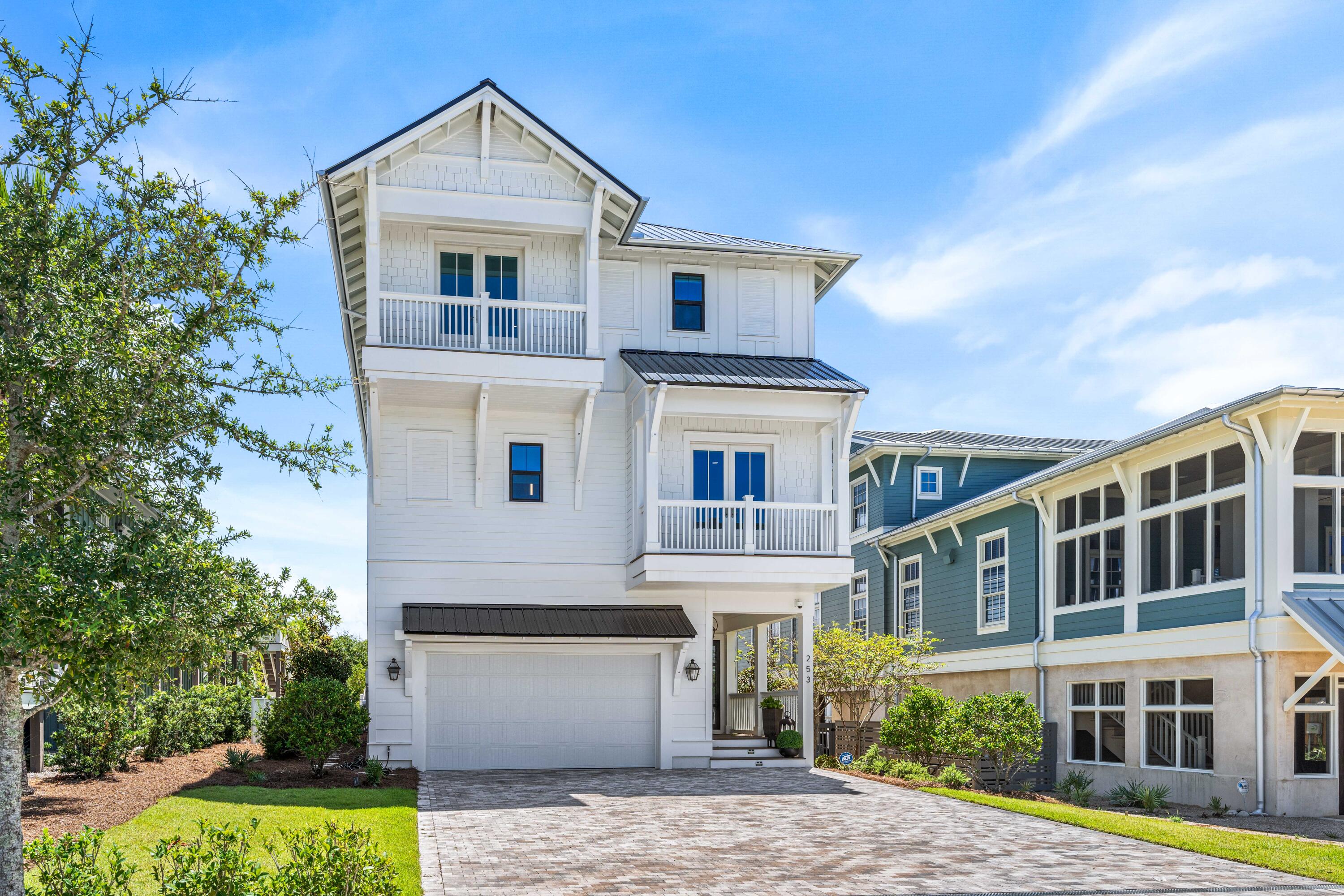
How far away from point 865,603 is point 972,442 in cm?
541

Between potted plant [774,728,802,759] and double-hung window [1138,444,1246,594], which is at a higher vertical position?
double-hung window [1138,444,1246,594]

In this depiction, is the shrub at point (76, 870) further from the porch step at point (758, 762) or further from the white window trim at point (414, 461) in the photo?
the porch step at point (758, 762)

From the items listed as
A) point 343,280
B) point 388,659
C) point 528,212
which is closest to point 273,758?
point 388,659

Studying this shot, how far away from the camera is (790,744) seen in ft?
67.0

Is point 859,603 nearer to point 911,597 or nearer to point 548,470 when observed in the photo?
point 911,597

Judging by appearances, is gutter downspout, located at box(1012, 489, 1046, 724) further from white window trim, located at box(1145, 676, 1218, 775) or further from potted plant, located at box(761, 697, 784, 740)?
potted plant, located at box(761, 697, 784, 740)

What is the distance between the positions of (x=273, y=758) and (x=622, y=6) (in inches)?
583

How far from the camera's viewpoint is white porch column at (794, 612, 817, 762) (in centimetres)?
2020

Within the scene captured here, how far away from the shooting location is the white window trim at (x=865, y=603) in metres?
30.6

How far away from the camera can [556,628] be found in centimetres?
1872

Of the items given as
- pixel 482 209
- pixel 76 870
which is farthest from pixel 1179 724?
pixel 76 870

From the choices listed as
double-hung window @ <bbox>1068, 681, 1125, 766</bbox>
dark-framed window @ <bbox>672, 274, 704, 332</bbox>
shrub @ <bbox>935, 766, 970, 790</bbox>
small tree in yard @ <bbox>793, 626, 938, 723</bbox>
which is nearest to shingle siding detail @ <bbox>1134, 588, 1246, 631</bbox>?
double-hung window @ <bbox>1068, 681, 1125, 766</bbox>

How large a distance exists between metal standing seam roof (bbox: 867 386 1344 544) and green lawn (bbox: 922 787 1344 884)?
5.89 m

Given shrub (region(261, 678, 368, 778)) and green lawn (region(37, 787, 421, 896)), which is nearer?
green lawn (region(37, 787, 421, 896))
